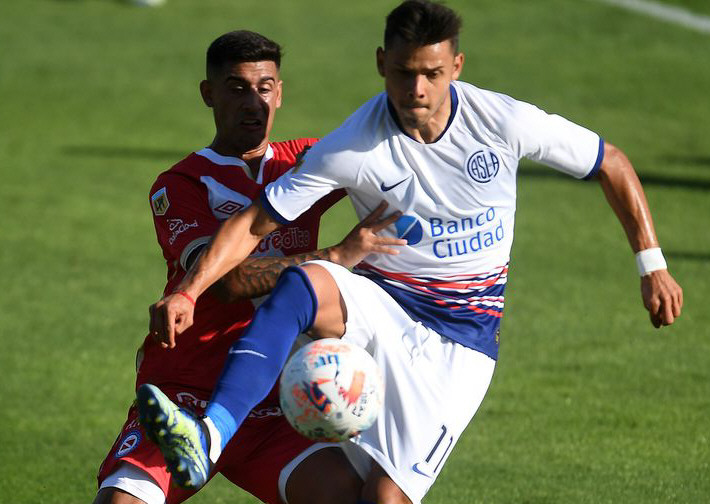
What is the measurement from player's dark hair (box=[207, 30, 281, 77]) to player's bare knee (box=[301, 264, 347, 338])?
4.30 ft

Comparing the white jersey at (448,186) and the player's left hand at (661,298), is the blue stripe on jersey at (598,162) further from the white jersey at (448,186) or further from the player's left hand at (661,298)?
the player's left hand at (661,298)

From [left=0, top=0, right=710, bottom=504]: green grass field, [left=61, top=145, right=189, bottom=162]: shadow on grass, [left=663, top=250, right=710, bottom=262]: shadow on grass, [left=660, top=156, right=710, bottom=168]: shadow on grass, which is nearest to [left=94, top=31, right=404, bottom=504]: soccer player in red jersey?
[left=0, top=0, right=710, bottom=504]: green grass field

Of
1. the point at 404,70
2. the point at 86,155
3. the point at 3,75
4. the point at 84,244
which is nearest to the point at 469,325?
the point at 404,70

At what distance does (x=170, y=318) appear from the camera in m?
5.45

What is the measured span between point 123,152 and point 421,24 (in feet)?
51.5

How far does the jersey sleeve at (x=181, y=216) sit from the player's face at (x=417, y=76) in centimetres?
113

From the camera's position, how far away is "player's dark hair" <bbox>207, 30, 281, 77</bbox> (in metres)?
6.45

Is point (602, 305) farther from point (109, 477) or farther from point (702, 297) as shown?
point (109, 477)

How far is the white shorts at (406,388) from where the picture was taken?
18.9ft

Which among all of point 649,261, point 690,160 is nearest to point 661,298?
point 649,261

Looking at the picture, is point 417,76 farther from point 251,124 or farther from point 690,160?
point 690,160

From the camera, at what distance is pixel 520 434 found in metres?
9.50

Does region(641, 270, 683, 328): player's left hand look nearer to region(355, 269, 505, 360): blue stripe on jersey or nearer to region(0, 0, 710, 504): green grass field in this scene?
region(355, 269, 505, 360): blue stripe on jersey

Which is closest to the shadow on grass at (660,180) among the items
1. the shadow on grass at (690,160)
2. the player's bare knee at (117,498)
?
the shadow on grass at (690,160)
